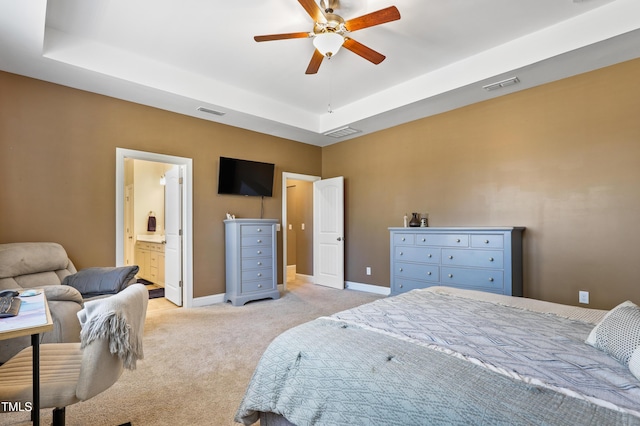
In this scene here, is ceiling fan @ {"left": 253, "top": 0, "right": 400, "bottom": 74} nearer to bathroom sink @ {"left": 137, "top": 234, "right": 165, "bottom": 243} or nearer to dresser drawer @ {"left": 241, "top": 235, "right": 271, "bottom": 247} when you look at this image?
dresser drawer @ {"left": 241, "top": 235, "right": 271, "bottom": 247}

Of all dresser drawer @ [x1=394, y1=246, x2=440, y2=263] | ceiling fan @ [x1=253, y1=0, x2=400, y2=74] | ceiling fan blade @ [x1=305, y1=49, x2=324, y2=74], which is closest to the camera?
ceiling fan @ [x1=253, y1=0, x2=400, y2=74]

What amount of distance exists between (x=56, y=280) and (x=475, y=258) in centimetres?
430

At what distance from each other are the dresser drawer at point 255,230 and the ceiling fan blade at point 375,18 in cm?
300

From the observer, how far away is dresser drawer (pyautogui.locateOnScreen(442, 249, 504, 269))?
3.40 m

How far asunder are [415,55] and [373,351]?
3.35 metres

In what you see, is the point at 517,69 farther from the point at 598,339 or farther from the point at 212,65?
the point at 212,65

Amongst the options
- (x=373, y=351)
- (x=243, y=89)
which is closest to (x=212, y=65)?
(x=243, y=89)

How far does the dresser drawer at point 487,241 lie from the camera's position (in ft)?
11.1

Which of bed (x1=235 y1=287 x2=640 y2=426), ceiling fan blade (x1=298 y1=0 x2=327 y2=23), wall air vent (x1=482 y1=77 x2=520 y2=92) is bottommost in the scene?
bed (x1=235 y1=287 x2=640 y2=426)

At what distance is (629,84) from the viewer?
10.1 ft

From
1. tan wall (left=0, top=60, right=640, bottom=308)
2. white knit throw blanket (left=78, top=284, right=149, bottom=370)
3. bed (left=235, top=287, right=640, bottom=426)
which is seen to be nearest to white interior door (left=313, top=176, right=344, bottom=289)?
tan wall (left=0, top=60, right=640, bottom=308)

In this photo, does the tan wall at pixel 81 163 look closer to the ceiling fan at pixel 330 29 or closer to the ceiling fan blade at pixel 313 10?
the ceiling fan at pixel 330 29

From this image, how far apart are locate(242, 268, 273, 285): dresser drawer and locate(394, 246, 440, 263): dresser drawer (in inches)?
75.7

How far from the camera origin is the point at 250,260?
184 inches
